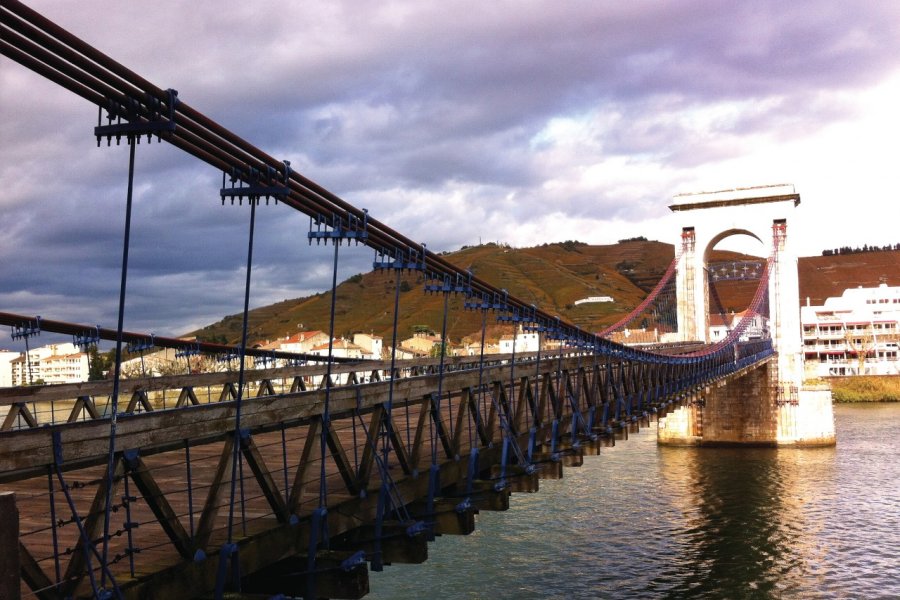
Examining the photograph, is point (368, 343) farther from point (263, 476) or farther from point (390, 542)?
point (263, 476)

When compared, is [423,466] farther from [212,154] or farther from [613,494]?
[613,494]

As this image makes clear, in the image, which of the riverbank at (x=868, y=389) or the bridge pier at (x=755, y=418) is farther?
the riverbank at (x=868, y=389)

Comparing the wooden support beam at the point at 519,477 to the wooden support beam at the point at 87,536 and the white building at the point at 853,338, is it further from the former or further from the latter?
the white building at the point at 853,338

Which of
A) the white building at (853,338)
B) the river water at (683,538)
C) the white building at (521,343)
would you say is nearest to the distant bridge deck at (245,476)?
the river water at (683,538)

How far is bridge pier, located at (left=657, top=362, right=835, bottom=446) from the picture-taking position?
45.4 meters

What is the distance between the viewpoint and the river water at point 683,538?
20.6m

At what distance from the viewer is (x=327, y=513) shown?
7805 mm

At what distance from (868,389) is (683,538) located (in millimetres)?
52794

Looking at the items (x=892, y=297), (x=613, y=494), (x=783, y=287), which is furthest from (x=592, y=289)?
(x=613, y=494)

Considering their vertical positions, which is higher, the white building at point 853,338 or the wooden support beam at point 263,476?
the white building at point 853,338

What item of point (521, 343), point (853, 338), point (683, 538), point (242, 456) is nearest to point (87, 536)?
point (242, 456)

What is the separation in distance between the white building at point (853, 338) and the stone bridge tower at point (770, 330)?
126ft

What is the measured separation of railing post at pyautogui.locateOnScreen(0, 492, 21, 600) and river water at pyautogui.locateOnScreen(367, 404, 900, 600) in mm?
15231

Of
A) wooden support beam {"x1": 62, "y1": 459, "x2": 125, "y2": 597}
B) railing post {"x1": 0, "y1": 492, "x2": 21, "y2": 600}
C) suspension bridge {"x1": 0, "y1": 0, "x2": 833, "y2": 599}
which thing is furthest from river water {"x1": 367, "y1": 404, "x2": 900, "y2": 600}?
railing post {"x1": 0, "y1": 492, "x2": 21, "y2": 600}
